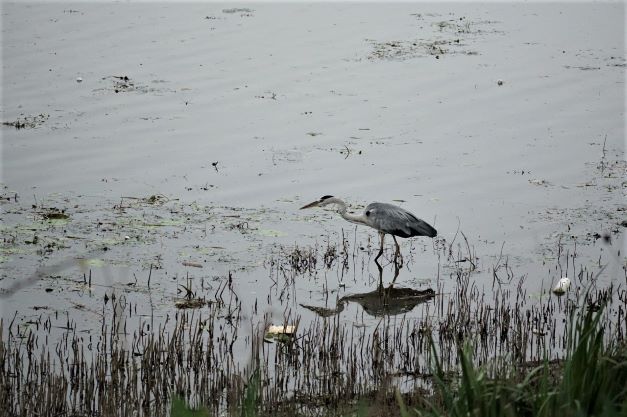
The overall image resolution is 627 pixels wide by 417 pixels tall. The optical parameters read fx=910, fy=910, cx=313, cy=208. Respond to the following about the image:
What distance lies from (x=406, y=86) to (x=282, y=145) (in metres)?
3.67

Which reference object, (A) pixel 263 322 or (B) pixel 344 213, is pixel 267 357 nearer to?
(A) pixel 263 322

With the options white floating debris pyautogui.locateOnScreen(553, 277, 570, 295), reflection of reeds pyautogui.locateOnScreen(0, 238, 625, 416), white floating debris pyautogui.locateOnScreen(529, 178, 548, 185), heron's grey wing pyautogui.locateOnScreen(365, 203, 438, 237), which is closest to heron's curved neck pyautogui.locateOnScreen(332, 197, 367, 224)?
heron's grey wing pyautogui.locateOnScreen(365, 203, 438, 237)

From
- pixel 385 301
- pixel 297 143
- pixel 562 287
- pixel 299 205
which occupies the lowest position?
pixel 385 301

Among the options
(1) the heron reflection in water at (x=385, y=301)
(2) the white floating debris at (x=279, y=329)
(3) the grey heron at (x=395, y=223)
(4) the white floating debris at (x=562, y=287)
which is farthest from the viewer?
(3) the grey heron at (x=395, y=223)

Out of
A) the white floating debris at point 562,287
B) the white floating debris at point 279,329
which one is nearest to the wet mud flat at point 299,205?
the white floating debris at point 279,329

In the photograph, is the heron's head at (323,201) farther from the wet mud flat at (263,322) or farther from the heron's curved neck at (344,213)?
the wet mud flat at (263,322)

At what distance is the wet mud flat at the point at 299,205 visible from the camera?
6566 millimetres

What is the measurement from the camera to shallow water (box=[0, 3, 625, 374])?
9383 millimetres

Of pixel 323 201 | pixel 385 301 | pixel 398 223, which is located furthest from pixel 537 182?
pixel 385 301

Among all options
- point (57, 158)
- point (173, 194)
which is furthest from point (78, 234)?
point (57, 158)

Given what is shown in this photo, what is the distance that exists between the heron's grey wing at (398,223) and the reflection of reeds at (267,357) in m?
1.08

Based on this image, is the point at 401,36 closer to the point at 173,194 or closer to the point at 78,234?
the point at 173,194

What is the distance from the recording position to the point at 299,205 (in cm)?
1125

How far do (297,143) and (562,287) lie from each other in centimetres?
585
